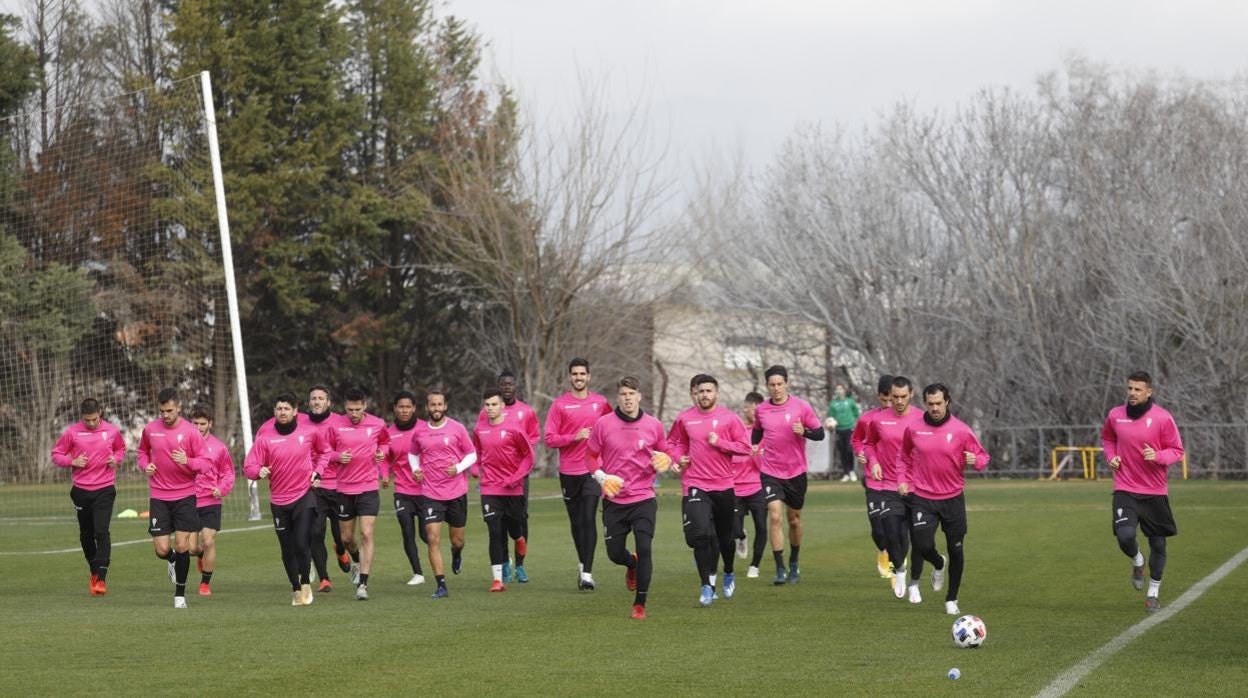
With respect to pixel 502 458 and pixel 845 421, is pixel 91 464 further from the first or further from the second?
pixel 845 421

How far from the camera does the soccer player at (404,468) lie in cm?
1753

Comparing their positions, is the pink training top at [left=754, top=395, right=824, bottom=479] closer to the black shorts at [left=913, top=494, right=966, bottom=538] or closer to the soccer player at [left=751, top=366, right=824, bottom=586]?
the soccer player at [left=751, top=366, right=824, bottom=586]

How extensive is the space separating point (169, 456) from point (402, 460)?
7.83 ft

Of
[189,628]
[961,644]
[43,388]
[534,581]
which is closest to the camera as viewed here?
[961,644]

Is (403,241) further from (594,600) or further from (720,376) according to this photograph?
(594,600)

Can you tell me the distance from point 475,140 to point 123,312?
44.0ft

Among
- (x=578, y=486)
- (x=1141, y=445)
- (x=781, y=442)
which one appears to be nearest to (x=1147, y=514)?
(x=1141, y=445)

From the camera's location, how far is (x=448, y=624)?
14086 mm

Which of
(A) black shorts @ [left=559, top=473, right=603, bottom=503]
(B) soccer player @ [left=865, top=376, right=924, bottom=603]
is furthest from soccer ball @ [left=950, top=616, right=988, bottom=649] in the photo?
(A) black shorts @ [left=559, top=473, right=603, bottom=503]

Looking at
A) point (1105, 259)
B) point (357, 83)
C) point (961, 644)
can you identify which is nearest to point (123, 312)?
point (357, 83)

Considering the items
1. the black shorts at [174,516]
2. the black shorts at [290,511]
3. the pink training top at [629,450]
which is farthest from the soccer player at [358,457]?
the pink training top at [629,450]

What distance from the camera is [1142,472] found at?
15180mm

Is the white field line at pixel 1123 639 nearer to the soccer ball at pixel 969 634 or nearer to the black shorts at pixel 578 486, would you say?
the soccer ball at pixel 969 634

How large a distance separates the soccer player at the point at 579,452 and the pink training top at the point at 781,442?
1899 mm
